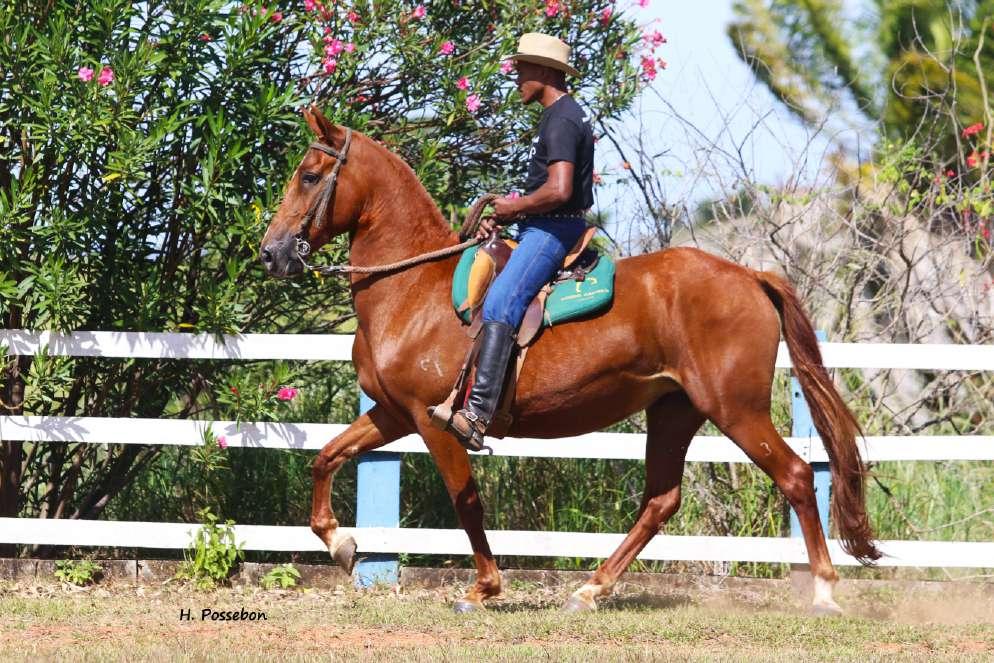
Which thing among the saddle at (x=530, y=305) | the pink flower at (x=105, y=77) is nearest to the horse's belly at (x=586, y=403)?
the saddle at (x=530, y=305)

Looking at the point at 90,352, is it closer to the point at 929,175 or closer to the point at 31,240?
the point at 31,240

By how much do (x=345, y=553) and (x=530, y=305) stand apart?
1.66m

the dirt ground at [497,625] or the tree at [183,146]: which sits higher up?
the tree at [183,146]

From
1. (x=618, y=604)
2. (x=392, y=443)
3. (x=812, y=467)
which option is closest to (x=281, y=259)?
(x=392, y=443)

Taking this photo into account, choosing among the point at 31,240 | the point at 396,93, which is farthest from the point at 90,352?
the point at 396,93

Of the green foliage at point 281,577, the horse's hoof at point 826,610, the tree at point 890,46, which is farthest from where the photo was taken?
the tree at point 890,46

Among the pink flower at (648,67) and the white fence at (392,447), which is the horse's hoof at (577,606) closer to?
the white fence at (392,447)

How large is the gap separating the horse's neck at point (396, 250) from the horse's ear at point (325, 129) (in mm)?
329

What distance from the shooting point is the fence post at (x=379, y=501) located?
761 cm

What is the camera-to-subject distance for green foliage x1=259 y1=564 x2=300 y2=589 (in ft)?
24.5

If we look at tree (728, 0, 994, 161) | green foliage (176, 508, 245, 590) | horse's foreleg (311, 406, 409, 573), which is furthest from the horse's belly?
tree (728, 0, 994, 161)

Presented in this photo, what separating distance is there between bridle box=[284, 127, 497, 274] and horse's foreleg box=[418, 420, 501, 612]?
86 cm

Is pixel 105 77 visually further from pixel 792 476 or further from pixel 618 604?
pixel 792 476

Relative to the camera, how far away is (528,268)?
6.21 m
